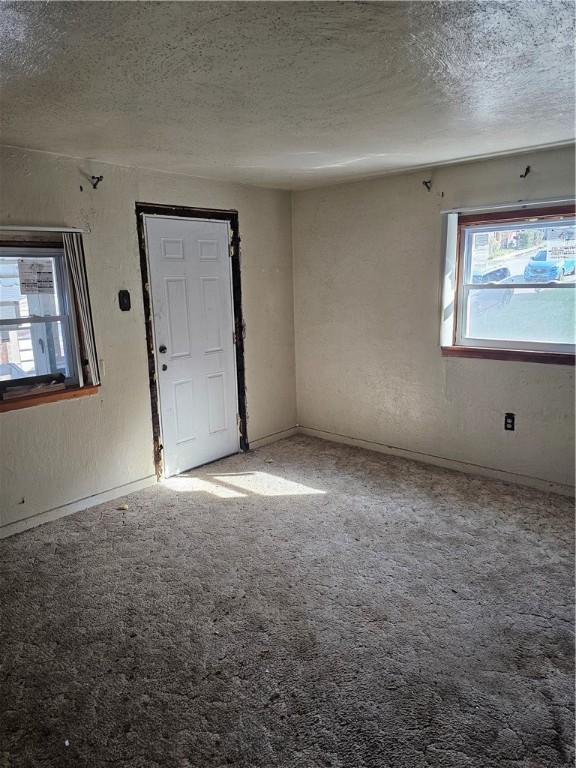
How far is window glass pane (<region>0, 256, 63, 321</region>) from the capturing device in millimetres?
3230

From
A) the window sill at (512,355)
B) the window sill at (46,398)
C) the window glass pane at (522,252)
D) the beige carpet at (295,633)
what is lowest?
the beige carpet at (295,633)

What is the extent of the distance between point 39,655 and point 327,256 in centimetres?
377

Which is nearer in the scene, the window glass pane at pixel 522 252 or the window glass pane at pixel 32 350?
the window glass pane at pixel 32 350

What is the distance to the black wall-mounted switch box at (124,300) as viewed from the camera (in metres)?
3.81

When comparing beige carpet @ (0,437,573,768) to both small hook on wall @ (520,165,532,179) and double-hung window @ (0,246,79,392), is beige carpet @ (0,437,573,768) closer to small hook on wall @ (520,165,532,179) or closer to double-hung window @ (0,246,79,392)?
double-hung window @ (0,246,79,392)

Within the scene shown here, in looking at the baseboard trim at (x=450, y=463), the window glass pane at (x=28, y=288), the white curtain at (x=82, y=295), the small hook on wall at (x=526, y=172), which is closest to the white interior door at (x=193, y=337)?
the white curtain at (x=82, y=295)

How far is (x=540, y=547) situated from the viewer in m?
3.08

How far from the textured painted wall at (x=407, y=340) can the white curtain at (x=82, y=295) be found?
2165 millimetres

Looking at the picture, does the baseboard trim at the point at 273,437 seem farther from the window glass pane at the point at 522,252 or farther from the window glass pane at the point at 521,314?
the window glass pane at the point at 522,252

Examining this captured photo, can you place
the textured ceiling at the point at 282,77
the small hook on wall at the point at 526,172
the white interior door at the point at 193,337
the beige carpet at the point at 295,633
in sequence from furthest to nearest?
the white interior door at the point at 193,337 < the small hook on wall at the point at 526,172 < the beige carpet at the point at 295,633 < the textured ceiling at the point at 282,77

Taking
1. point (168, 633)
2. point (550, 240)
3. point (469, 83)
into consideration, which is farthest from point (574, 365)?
point (168, 633)

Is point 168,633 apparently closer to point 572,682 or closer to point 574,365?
point 572,682

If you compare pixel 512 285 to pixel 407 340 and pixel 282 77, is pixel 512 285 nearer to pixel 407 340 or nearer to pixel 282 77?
pixel 407 340

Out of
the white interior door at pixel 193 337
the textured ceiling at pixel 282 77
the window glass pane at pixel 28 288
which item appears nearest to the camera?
the textured ceiling at pixel 282 77
